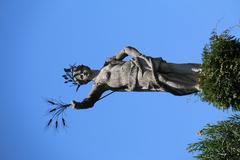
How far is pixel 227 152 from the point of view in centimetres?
1764

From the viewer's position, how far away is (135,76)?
39.0ft

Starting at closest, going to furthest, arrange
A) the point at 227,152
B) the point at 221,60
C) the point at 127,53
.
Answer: the point at 221,60, the point at 127,53, the point at 227,152

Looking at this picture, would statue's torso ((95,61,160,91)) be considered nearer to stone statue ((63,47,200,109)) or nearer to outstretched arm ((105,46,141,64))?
stone statue ((63,47,200,109))

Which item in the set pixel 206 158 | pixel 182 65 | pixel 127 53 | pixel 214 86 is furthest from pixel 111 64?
pixel 206 158

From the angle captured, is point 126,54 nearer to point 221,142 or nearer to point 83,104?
point 83,104

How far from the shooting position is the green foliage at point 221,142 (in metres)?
17.6

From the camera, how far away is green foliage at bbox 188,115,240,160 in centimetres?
1761

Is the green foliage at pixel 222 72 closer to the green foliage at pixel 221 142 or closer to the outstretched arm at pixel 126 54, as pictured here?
the outstretched arm at pixel 126 54

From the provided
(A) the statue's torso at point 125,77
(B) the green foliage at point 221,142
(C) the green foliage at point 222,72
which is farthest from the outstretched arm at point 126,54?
(B) the green foliage at point 221,142

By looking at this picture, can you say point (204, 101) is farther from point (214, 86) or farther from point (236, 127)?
point (236, 127)

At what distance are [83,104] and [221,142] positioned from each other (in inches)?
274

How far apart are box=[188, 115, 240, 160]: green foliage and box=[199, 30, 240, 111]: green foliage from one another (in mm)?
7277

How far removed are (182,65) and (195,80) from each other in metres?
0.47

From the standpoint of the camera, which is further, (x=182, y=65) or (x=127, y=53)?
(x=127, y=53)
